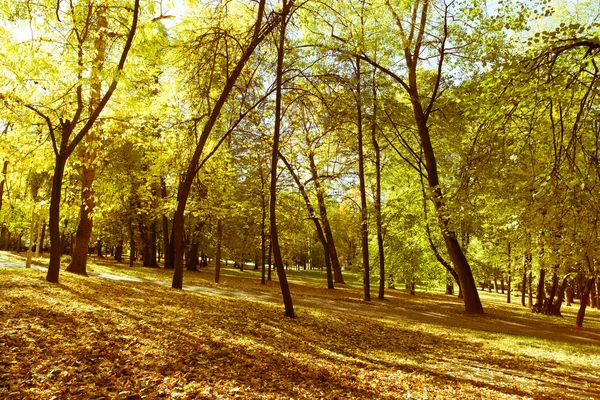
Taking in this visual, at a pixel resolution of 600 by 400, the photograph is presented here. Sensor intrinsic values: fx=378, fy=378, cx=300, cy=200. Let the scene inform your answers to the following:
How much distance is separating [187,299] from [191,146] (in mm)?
5089

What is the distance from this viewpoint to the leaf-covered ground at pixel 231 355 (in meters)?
4.66

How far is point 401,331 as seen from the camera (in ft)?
35.5

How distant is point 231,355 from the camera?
6152mm

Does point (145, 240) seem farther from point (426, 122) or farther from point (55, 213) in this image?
point (426, 122)

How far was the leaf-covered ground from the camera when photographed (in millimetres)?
4656

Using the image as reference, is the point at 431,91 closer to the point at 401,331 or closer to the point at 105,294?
the point at 401,331

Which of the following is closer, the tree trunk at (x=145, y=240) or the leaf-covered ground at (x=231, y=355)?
the leaf-covered ground at (x=231, y=355)

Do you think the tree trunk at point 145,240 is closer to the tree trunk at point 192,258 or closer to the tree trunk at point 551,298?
the tree trunk at point 192,258

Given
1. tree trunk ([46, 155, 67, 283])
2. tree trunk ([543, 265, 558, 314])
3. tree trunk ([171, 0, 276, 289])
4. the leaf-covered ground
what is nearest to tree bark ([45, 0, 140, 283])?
tree trunk ([46, 155, 67, 283])

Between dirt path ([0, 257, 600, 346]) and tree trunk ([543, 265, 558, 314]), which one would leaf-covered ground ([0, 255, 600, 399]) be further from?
tree trunk ([543, 265, 558, 314])

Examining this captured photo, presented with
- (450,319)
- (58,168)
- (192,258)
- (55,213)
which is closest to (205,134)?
(58,168)

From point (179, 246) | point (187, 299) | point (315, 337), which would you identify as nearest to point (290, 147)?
point (179, 246)

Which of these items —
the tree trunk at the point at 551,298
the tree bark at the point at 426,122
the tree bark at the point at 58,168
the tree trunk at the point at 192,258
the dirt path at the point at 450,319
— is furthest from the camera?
the tree trunk at the point at 192,258

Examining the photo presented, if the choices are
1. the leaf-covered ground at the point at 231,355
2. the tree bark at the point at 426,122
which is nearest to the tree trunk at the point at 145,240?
the leaf-covered ground at the point at 231,355
